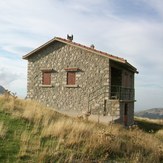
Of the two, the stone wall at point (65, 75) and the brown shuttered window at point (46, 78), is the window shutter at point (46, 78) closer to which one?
the brown shuttered window at point (46, 78)

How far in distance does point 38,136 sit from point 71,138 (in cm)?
120

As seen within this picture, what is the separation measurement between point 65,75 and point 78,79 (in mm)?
1273

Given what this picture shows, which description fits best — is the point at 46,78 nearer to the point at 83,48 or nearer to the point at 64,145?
the point at 83,48

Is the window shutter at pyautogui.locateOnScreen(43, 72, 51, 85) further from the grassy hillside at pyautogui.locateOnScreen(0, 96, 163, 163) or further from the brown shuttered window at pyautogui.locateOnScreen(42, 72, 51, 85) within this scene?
the grassy hillside at pyautogui.locateOnScreen(0, 96, 163, 163)

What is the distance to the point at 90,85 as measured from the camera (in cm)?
2336

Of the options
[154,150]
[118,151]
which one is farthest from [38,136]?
[154,150]

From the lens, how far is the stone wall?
75.8 feet

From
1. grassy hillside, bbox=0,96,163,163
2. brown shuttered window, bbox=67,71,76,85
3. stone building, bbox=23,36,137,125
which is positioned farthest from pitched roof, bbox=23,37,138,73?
grassy hillside, bbox=0,96,163,163

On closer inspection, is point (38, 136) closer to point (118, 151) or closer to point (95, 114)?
point (118, 151)

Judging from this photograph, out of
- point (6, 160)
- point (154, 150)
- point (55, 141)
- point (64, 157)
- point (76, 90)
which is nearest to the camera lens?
point (6, 160)

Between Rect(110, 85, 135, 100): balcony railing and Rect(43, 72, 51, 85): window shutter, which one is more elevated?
Rect(43, 72, 51, 85): window shutter

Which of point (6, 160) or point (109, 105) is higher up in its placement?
point (109, 105)

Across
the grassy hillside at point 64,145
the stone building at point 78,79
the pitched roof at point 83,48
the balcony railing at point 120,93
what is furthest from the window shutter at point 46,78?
the grassy hillside at point 64,145

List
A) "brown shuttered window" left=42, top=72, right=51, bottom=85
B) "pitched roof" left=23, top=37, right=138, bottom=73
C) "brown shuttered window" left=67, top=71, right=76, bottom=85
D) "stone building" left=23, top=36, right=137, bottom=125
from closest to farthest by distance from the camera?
"pitched roof" left=23, top=37, right=138, bottom=73, "stone building" left=23, top=36, right=137, bottom=125, "brown shuttered window" left=67, top=71, right=76, bottom=85, "brown shuttered window" left=42, top=72, right=51, bottom=85
